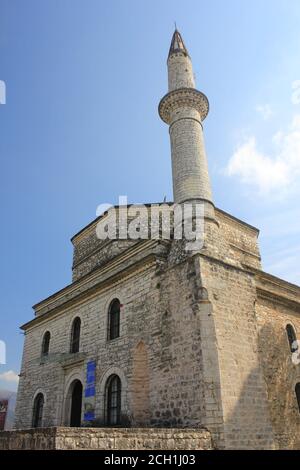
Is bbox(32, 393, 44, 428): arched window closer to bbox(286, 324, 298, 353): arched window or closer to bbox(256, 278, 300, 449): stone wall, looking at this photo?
bbox(256, 278, 300, 449): stone wall

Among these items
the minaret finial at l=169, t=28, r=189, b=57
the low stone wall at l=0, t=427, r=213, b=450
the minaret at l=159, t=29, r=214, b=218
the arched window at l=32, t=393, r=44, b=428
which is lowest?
the low stone wall at l=0, t=427, r=213, b=450

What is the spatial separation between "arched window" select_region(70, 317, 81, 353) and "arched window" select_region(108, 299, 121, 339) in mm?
1876

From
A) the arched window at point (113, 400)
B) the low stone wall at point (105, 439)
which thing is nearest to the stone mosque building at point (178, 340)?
the arched window at point (113, 400)

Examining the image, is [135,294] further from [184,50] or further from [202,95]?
[184,50]

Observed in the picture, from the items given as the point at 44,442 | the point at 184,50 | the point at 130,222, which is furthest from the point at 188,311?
the point at 184,50

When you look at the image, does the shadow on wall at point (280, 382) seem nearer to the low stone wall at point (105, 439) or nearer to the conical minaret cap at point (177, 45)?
the low stone wall at point (105, 439)

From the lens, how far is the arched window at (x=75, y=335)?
11.1 m

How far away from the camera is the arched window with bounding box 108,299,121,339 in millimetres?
9508

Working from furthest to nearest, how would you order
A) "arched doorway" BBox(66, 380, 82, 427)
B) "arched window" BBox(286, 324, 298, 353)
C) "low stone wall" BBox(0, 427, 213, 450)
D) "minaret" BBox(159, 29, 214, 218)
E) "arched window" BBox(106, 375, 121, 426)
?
"arched window" BBox(286, 324, 298, 353) < "arched doorway" BBox(66, 380, 82, 427) < "minaret" BBox(159, 29, 214, 218) < "arched window" BBox(106, 375, 121, 426) < "low stone wall" BBox(0, 427, 213, 450)

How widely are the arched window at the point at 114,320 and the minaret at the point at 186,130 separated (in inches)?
130

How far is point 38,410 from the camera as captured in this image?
38.7 feet

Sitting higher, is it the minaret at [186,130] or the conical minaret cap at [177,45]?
the conical minaret cap at [177,45]

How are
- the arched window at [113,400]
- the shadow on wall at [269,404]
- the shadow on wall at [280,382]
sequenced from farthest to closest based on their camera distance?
the arched window at [113,400] → the shadow on wall at [280,382] → the shadow on wall at [269,404]

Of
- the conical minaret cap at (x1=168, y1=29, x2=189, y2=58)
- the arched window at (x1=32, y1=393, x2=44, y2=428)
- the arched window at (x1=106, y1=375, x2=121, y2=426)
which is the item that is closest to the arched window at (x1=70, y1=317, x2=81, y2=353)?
the arched window at (x1=32, y1=393, x2=44, y2=428)
